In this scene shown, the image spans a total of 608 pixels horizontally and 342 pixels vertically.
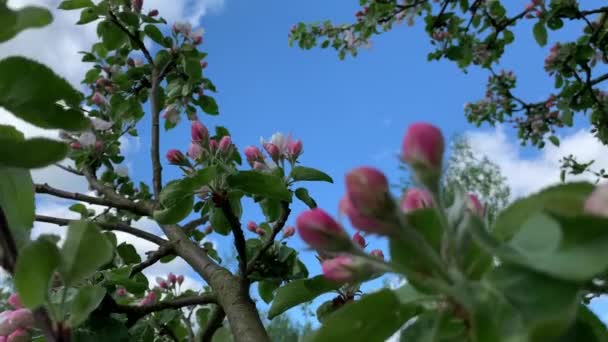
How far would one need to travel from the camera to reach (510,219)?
1.30 ft

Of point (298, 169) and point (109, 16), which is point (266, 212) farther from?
point (109, 16)

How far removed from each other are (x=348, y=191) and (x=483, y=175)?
1384 centimetres

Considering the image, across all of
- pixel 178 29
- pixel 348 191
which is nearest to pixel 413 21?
pixel 178 29

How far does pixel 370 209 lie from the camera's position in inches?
15.9

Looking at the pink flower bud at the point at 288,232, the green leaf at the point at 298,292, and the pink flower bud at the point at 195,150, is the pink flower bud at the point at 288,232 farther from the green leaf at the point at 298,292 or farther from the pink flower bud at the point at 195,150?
the green leaf at the point at 298,292

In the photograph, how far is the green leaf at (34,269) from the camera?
0.43 metres

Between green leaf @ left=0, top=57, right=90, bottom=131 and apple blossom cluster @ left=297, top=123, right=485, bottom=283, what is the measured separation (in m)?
0.30

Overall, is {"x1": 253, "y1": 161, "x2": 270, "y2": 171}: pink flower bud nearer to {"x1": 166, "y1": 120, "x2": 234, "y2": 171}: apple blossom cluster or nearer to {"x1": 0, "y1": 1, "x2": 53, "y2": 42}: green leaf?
{"x1": 166, "y1": 120, "x2": 234, "y2": 171}: apple blossom cluster

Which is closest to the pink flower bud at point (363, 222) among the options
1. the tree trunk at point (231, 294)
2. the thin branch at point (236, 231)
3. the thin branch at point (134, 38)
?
the tree trunk at point (231, 294)

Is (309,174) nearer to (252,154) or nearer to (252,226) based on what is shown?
(252,154)

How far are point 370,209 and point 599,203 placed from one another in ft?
0.48

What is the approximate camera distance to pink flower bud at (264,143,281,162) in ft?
3.92

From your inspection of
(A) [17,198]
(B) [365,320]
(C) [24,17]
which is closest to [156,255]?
(A) [17,198]

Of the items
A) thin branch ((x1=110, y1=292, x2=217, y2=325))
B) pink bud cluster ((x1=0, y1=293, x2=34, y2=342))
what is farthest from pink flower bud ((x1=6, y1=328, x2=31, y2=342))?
thin branch ((x1=110, y1=292, x2=217, y2=325))
